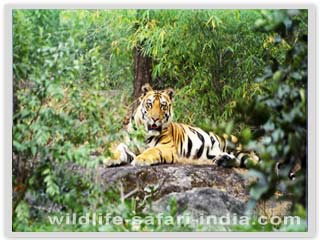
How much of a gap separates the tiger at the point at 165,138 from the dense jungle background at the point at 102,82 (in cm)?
6

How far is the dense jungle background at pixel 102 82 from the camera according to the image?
4.45 metres

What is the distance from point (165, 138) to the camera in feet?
15.3

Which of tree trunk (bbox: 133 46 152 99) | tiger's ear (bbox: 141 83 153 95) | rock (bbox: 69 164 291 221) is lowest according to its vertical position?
rock (bbox: 69 164 291 221)

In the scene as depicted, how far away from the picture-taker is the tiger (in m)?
4.59

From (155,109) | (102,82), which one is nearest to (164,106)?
(155,109)

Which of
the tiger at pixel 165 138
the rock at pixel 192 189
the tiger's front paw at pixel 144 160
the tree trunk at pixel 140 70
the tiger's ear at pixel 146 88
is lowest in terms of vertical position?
the rock at pixel 192 189

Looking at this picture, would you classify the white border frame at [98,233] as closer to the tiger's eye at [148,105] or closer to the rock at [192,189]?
the rock at [192,189]

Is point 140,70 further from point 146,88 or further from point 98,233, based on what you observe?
point 98,233

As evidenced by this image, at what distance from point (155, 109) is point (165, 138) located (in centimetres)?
20

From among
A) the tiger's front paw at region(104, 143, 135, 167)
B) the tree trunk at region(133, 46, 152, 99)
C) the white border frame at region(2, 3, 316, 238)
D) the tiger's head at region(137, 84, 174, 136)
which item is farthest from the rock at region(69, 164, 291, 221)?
the tree trunk at region(133, 46, 152, 99)

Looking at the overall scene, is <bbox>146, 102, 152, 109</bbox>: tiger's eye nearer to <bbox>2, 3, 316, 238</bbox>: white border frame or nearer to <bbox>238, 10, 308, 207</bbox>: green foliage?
<bbox>2, 3, 316, 238</bbox>: white border frame

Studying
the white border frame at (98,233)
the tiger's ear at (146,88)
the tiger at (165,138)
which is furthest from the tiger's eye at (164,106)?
the white border frame at (98,233)

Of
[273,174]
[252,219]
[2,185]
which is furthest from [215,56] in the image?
[273,174]

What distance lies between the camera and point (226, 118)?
4512mm
